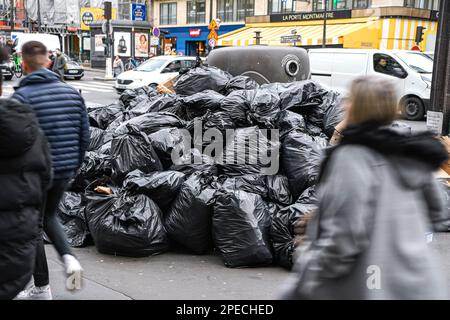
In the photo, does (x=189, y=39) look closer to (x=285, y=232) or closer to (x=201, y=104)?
(x=201, y=104)

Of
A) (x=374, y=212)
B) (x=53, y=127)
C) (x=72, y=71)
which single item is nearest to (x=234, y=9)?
(x=72, y=71)

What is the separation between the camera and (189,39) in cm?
4138

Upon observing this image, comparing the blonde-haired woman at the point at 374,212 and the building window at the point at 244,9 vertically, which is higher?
the building window at the point at 244,9

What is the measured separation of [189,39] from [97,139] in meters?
36.3

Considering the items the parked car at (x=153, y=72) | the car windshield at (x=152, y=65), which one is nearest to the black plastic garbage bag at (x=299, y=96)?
the parked car at (x=153, y=72)

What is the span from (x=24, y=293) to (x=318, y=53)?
43.7 ft

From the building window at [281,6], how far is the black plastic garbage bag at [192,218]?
30.7 metres

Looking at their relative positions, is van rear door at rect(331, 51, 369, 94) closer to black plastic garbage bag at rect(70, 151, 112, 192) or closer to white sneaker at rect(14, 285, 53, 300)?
black plastic garbage bag at rect(70, 151, 112, 192)

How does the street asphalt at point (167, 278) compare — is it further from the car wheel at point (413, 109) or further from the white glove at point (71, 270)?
the car wheel at point (413, 109)

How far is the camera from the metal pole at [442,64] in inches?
298

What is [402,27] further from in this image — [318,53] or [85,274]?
[85,274]

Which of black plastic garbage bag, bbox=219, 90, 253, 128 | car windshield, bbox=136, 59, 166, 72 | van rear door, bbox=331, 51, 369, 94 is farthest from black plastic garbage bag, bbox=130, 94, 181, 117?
car windshield, bbox=136, 59, 166, 72

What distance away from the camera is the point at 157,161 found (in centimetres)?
502

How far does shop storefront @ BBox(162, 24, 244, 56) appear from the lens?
132ft
